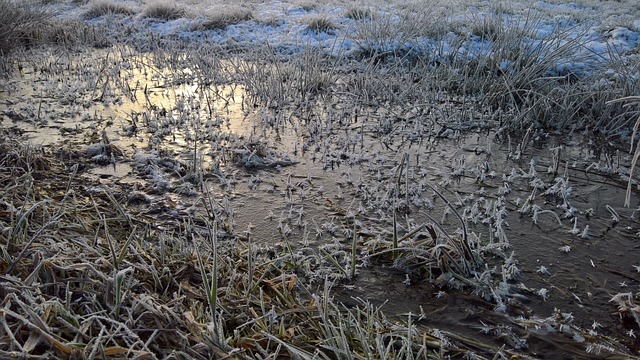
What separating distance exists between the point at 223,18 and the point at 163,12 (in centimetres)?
225

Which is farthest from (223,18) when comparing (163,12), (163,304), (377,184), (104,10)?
(163,304)

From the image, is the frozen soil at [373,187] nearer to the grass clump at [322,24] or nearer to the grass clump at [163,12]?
the grass clump at [322,24]

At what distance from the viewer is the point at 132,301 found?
2.24m

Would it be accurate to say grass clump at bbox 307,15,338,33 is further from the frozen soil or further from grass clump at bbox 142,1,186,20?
grass clump at bbox 142,1,186,20

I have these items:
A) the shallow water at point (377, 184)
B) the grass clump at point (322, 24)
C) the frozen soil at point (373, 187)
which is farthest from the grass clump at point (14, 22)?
the grass clump at point (322, 24)

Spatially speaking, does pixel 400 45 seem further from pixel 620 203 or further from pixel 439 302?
pixel 439 302

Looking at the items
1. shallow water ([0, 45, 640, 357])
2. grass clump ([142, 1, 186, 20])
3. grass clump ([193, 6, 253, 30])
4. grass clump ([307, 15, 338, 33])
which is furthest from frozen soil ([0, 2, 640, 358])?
grass clump ([142, 1, 186, 20])

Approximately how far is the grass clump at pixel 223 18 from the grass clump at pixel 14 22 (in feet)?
11.6

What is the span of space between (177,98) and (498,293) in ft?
16.6

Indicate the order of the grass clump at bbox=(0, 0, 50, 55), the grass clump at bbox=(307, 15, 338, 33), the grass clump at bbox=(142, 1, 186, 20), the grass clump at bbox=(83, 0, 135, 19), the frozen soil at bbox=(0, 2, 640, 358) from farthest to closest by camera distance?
the grass clump at bbox=(83, 0, 135, 19), the grass clump at bbox=(142, 1, 186, 20), the grass clump at bbox=(307, 15, 338, 33), the grass clump at bbox=(0, 0, 50, 55), the frozen soil at bbox=(0, 2, 640, 358)

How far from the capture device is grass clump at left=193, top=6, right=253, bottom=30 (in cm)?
1145

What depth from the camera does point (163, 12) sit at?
12875 mm

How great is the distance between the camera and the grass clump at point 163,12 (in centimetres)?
1273

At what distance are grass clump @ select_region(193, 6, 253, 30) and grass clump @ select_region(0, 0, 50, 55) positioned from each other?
3.54m
